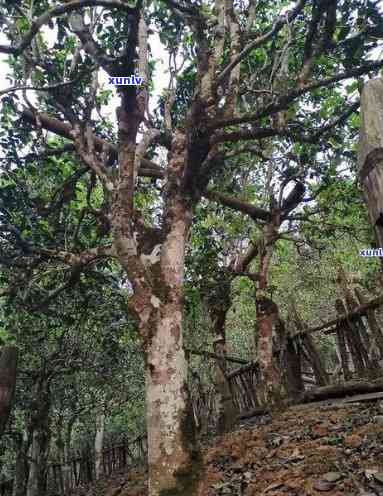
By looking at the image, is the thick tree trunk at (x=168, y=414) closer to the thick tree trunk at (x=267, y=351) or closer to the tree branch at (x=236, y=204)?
the tree branch at (x=236, y=204)

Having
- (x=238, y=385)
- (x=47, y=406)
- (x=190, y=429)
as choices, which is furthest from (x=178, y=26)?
(x=238, y=385)

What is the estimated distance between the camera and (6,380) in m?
6.27

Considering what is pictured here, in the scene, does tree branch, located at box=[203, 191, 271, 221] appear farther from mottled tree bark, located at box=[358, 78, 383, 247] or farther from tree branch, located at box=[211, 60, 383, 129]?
mottled tree bark, located at box=[358, 78, 383, 247]

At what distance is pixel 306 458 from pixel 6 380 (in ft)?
14.3

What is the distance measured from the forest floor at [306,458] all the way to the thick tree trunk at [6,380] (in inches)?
92.6

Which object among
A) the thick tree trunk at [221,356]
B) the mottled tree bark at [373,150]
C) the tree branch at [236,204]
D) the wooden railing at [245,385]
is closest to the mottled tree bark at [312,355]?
the thick tree trunk at [221,356]

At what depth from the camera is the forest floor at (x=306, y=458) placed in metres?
3.87

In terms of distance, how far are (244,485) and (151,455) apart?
1234mm

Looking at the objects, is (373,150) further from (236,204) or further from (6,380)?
(236,204)

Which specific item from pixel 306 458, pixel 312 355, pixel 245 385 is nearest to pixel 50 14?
pixel 306 458

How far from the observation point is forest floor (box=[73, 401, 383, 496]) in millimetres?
3873

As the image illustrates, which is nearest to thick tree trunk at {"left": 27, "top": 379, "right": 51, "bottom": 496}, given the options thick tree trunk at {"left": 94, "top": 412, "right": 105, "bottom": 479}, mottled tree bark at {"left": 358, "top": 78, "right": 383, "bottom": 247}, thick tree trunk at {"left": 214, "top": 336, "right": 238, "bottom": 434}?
thick tree trunk at {"left": 214, "top": 336, "right": 238, "bottom": 434}

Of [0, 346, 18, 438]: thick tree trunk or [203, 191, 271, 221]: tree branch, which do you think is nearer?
[0, 346, 18, 438]: thick tree trunk

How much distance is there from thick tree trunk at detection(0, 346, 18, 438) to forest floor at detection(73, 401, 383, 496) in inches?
92.6
